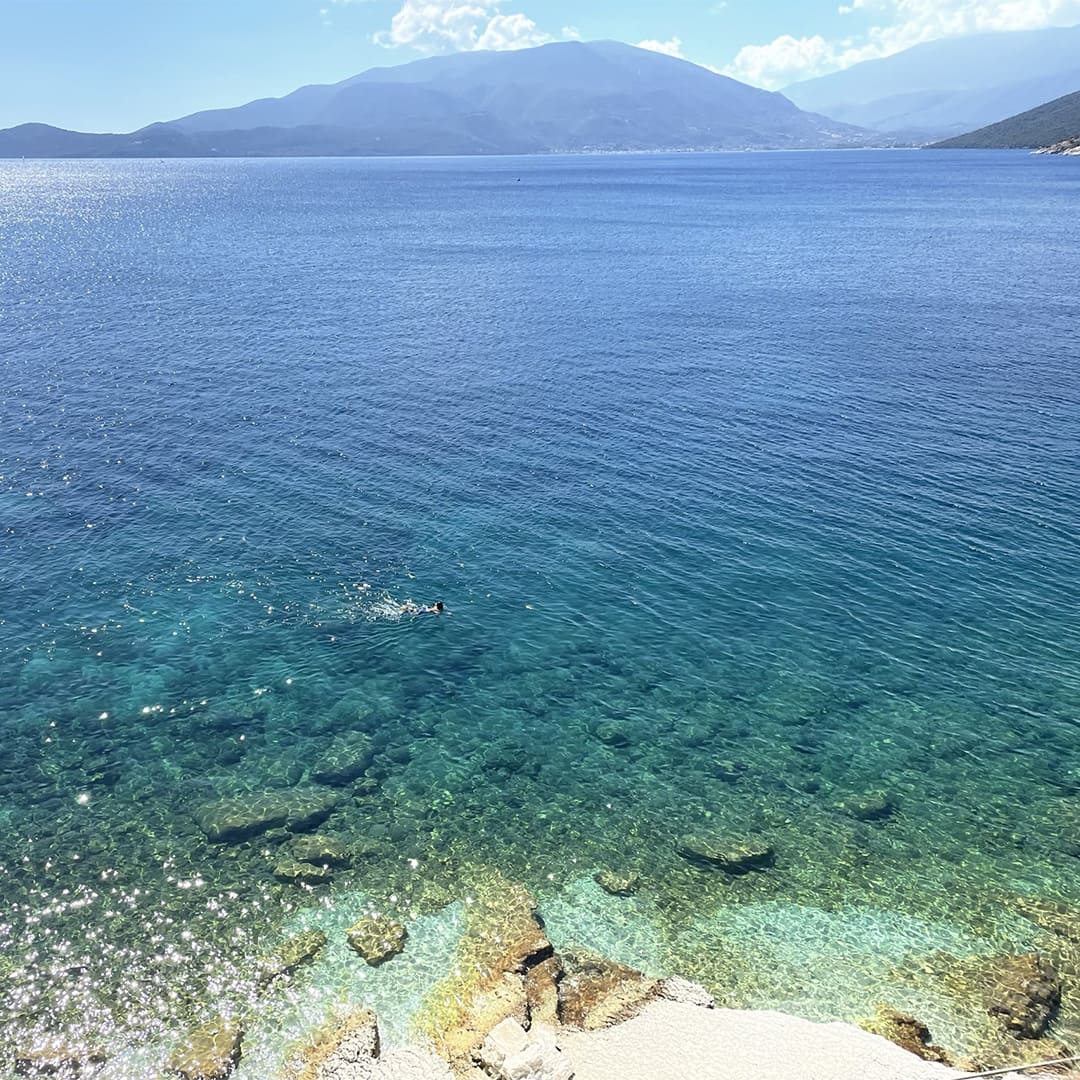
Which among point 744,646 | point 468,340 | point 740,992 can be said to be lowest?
point 740,992

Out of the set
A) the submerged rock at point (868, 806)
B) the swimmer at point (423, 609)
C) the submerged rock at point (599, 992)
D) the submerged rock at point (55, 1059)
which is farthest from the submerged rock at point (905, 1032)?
the swimmer at point (423, 609)

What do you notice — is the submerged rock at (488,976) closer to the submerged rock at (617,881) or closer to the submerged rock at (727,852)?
the submerged rock at (617,881)

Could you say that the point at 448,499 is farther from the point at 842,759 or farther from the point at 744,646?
the point at 842,759

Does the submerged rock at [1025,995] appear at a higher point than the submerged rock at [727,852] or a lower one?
lower

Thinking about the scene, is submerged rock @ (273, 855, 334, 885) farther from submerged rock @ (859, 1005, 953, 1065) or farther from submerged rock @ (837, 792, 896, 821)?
submerged rock @ (837, 792, 896, 821)

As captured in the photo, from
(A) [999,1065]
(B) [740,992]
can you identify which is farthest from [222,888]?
(A) [999,1065]

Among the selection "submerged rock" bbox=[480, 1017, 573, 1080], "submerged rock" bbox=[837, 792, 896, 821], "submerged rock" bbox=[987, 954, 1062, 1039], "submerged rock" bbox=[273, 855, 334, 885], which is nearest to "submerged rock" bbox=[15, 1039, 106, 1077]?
"submerged rock" bbox=[273, 855, 334, 885]

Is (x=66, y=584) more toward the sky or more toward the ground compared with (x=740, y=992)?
more toward the sky
